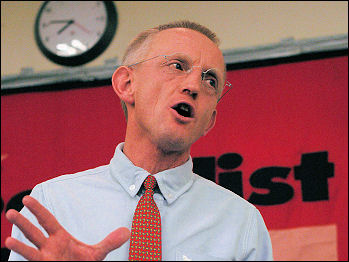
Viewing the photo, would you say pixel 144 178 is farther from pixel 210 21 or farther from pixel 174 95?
pixel 210 21

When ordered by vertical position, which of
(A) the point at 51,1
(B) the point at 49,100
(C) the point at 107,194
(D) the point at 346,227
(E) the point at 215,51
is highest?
(A) the point at 51,1

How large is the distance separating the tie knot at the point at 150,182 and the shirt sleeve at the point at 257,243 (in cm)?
26

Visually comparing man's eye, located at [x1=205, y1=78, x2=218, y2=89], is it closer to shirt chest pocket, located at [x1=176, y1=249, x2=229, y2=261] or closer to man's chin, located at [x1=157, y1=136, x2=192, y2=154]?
man's chin, located at [x1=157, y1=136, x2=192, y2=154]

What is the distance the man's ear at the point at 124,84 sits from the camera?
122 centimetres

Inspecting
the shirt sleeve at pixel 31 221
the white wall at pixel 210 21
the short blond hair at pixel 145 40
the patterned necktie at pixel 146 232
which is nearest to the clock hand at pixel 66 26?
the white wall at pixel 210 21

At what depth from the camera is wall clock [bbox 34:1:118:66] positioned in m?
2.46

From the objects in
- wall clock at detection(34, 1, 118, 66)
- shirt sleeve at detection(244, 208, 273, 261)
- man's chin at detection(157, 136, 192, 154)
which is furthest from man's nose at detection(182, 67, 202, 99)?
wall clock at detection(34, 1, 118, 66)

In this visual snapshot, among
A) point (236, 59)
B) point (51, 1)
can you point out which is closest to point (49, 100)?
point (51, 1)

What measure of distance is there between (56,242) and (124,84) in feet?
1.98

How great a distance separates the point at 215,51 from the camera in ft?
3.99

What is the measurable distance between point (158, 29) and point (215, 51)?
187 millimetres

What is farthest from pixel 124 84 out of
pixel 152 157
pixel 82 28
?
pixel 82 28

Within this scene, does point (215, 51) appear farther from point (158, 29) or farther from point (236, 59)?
point (236, 59)

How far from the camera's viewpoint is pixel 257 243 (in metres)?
1.07
